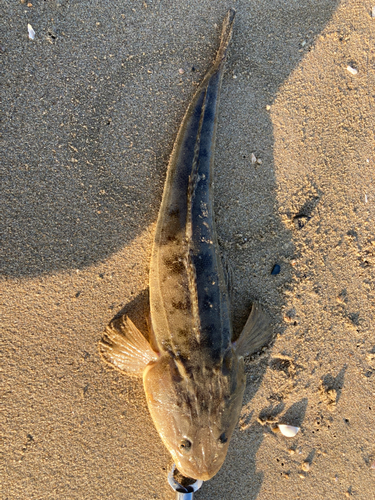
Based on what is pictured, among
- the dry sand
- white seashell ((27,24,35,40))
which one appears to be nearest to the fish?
the dry sand

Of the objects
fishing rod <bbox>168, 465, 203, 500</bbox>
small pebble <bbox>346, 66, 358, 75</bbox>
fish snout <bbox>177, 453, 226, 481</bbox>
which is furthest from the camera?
small pebble <bbox>346, 66, 358, 75</bbox>

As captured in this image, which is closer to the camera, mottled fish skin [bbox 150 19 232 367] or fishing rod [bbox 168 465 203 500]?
mottled fish skin [bbox 150 19 232 367]

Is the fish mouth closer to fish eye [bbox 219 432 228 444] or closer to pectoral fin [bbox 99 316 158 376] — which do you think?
fish eye [bbox 219 432 228 444]

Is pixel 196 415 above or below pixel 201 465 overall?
above

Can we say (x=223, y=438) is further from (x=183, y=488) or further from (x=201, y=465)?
(x=183, y=488)

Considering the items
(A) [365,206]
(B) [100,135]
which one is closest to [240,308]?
(A) [365,206]

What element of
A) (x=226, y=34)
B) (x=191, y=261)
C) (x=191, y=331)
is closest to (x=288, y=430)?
(x=191, y=331)

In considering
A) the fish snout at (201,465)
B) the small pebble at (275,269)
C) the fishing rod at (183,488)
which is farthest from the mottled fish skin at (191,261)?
the fishing rod at (183,488)

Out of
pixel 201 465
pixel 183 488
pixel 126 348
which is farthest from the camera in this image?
pixel 126 348
